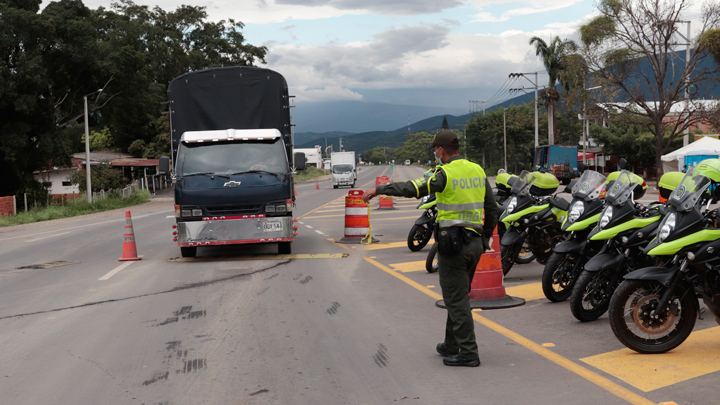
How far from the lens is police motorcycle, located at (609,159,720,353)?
5.56 meters

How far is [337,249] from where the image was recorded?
13.9 meters

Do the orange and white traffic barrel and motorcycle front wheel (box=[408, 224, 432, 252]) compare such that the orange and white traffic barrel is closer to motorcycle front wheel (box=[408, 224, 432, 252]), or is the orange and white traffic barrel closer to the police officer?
motorcycle front wheel (box=[408, 224, 432, 252])

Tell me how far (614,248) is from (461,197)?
2.11 meters

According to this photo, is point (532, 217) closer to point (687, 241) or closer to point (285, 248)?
point (687, 241)

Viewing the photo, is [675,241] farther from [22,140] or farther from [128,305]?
[22,140]

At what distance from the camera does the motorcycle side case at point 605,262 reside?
6.51 meters

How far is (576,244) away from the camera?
7.45 metres

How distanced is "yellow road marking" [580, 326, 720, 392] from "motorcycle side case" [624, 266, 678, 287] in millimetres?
646

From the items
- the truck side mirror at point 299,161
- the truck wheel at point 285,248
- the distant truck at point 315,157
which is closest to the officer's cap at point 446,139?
the truck wheel at point 285,248

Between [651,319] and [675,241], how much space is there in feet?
2.26

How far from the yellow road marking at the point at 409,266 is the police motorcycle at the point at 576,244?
3.35 m

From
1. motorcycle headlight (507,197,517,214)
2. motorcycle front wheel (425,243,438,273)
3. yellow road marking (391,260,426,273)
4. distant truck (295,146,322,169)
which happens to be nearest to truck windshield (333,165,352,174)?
yellow road marking (391,260,426,273)

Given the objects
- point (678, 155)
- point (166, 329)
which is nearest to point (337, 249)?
point (166, 329)

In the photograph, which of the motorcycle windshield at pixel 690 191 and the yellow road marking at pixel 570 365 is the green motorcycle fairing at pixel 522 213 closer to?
the yellow road marking at pixel 570 365
